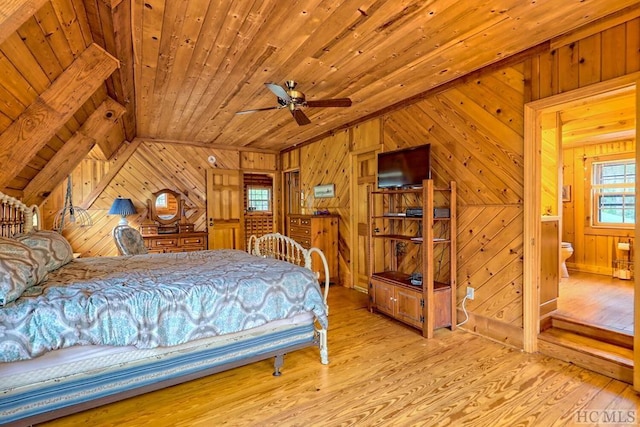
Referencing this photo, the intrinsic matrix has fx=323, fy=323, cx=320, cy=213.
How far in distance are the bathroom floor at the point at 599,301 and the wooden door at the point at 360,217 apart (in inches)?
98.5

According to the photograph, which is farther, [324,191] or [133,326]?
[324,191]

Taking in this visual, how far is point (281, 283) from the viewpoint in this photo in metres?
2.47

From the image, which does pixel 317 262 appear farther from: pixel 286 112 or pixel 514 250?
Answer: pixel 514 250

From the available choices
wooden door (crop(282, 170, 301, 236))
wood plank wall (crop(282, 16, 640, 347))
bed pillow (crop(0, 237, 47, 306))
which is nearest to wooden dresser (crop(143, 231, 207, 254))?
wooden door (crop(282, 170, 301, 236))

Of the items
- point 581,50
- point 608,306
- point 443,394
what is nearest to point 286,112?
point 581,50

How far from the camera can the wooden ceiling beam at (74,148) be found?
145 inches

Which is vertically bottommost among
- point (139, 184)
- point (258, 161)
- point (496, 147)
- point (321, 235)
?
point (321, 235)

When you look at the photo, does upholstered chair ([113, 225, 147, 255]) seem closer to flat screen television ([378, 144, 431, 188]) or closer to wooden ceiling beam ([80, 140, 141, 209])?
wooden ceiling beam ([80, 140, 141, 209])

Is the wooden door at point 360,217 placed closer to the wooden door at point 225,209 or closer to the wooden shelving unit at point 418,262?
the wooden shelving unit at point 418,262

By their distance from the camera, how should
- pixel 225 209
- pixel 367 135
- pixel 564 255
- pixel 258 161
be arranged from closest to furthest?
pixel 367 135 → pixel 564 255 → pixel 225 209 → pixel 258 161

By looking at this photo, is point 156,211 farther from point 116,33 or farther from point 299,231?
point 116,33

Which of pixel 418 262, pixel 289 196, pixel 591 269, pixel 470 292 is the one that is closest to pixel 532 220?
pixel 470 292

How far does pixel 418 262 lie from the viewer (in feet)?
13.1

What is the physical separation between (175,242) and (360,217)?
3233mm
